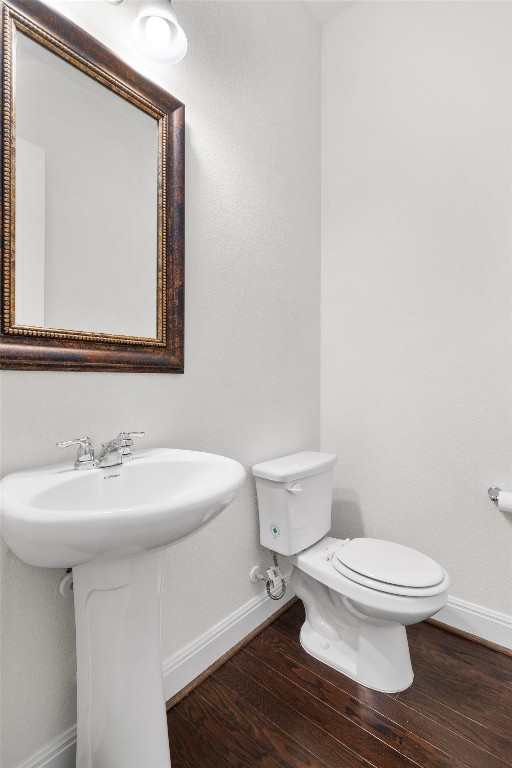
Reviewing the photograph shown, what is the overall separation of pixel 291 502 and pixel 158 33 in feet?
5.01

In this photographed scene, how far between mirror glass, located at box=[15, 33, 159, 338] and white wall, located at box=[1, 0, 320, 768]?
0.15 m

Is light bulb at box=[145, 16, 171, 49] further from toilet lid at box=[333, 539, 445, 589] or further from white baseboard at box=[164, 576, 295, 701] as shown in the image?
white baseboard at box=[164, 576, 295, 701]

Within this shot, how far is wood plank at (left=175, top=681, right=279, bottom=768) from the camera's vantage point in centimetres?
103

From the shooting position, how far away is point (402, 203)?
1.73 metres

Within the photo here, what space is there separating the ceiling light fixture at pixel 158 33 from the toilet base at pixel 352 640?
1808 millimetres

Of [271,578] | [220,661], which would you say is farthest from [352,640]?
[220,661]

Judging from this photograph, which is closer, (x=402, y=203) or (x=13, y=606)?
(x=13, y=606)

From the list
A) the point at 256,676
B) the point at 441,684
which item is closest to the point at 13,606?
the point at 256,676

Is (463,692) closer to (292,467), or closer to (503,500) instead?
(503,500)

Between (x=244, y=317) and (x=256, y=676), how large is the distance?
1.29 m

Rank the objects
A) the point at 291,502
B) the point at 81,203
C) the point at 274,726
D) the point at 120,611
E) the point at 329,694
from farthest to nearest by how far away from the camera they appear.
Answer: the point at 291,502, the point at 329,694, the point at 274,726, the point at 81,203, the point at 120,611

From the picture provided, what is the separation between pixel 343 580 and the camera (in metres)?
1.29

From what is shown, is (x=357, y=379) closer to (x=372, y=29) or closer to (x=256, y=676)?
(x=256, y=676)

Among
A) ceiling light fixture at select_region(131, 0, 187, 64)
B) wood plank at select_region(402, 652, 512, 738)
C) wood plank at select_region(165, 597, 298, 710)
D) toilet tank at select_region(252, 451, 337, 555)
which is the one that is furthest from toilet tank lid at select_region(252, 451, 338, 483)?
ceiling light fixture at select_region(131, 0, 187, 64)
